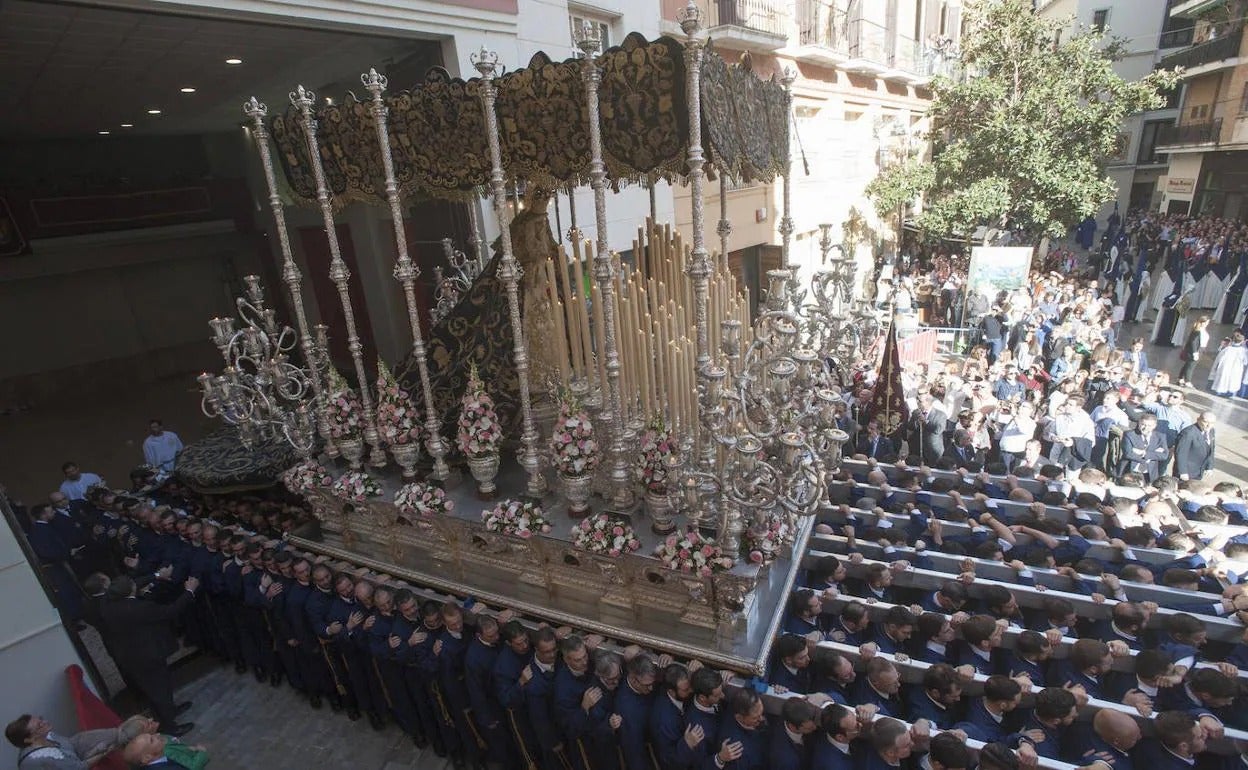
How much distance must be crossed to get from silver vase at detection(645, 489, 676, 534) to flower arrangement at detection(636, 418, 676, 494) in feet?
0.12

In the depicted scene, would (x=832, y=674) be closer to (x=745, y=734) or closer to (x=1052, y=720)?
(x=745, y=734)

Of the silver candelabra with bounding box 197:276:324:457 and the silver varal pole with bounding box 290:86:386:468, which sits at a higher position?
the silver varal pole with bounding box 290:86:386:468

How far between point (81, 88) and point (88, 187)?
4.82 meters

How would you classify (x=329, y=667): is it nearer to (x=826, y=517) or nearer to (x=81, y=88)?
(x=826, y=517)

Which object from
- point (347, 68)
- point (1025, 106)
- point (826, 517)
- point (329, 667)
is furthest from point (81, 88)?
point (1025, 106)

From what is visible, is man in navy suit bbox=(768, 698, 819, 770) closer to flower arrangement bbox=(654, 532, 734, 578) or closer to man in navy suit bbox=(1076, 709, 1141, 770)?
flower arrangement bbox=(654, 532, 734, 578)

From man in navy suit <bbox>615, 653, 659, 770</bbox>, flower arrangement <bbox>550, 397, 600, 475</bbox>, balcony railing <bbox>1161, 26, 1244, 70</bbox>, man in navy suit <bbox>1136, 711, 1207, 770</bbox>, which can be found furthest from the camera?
balcony railing <bbox>1161, 26, 1244, 70</bbox>

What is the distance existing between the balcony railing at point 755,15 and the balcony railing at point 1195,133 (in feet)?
53.5

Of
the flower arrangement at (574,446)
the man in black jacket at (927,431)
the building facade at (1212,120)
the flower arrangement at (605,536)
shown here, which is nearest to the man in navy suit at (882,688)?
the flower arrangement at (605,536)

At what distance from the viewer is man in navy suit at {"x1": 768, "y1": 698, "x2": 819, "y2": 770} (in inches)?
151

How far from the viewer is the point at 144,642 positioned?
17.8 feet

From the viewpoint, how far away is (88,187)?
1273 centimetres

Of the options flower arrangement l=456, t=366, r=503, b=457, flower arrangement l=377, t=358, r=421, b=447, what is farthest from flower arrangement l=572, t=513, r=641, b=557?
flower arrangement l=377, t=358, r=421, b=447

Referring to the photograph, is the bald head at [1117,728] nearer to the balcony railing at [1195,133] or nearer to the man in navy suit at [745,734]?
the man in navy suit at [745,734]
